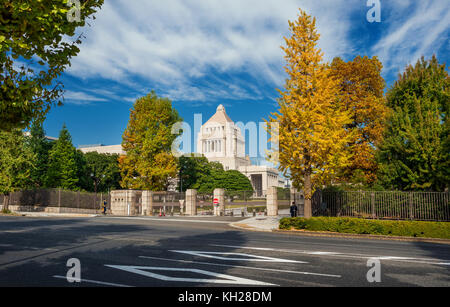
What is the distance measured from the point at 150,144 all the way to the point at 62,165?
2334 centimetres

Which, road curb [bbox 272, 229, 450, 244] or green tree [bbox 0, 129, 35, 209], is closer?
road curb [bbox 272, 229, 450, 244]

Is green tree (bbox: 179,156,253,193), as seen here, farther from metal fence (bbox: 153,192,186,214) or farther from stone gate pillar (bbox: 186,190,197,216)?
stone gate pillar (bbox: 186,190,197,216)

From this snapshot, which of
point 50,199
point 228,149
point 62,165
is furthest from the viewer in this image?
point 228,149

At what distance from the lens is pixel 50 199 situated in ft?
129

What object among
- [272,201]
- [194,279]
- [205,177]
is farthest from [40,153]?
[194,279]

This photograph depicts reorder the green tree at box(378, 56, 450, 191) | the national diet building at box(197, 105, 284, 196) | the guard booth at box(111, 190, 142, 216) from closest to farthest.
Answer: the green tree at box(378, 56, 450, 191), the guard booth at box(111, 190, 142, 216), the national diet building at box(197, 105, 284, 196)

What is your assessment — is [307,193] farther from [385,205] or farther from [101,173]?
[101,173]

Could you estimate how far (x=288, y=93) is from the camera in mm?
22391

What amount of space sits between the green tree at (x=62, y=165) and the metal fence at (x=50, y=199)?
11.1m

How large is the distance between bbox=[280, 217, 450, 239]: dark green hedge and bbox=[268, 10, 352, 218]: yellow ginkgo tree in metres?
1.16

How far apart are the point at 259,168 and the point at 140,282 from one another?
130m

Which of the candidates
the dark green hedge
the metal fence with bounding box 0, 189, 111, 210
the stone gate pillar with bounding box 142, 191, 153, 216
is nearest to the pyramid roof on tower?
the metal fence with bounding box 0, 189, 111, 210

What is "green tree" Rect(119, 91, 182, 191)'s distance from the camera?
39.7 m
